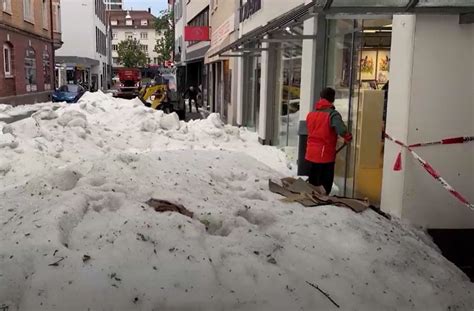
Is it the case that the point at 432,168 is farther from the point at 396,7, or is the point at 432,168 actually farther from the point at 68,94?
the point at 68,94

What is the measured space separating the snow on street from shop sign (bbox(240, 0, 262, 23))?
9.14 metres

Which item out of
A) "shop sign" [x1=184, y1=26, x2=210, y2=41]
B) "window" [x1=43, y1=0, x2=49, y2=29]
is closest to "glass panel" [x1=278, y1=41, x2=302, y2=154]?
"shop sign" [x1=184, y1=26, x2=210, y2=41]

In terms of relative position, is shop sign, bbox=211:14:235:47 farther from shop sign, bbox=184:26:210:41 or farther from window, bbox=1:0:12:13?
window, bbox=1:0:12:13

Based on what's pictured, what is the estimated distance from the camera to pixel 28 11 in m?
34.6

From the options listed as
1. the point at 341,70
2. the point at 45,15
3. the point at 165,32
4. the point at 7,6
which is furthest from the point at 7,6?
the point at 165,32

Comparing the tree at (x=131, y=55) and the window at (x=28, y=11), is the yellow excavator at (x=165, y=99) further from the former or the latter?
the tree at (x=131, y=55)

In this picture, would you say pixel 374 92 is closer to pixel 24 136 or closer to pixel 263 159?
pixel 263 159

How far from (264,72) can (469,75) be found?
868cm

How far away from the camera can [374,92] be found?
7.68m

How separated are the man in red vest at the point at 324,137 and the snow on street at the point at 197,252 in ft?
3.34

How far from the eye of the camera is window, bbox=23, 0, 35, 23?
33656 millimetres

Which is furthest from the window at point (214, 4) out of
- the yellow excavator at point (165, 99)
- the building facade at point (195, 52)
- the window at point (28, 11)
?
the window at point (28, 11)

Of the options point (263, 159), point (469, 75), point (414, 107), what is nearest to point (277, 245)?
point (414, 107)

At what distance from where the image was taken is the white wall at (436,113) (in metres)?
5.83
